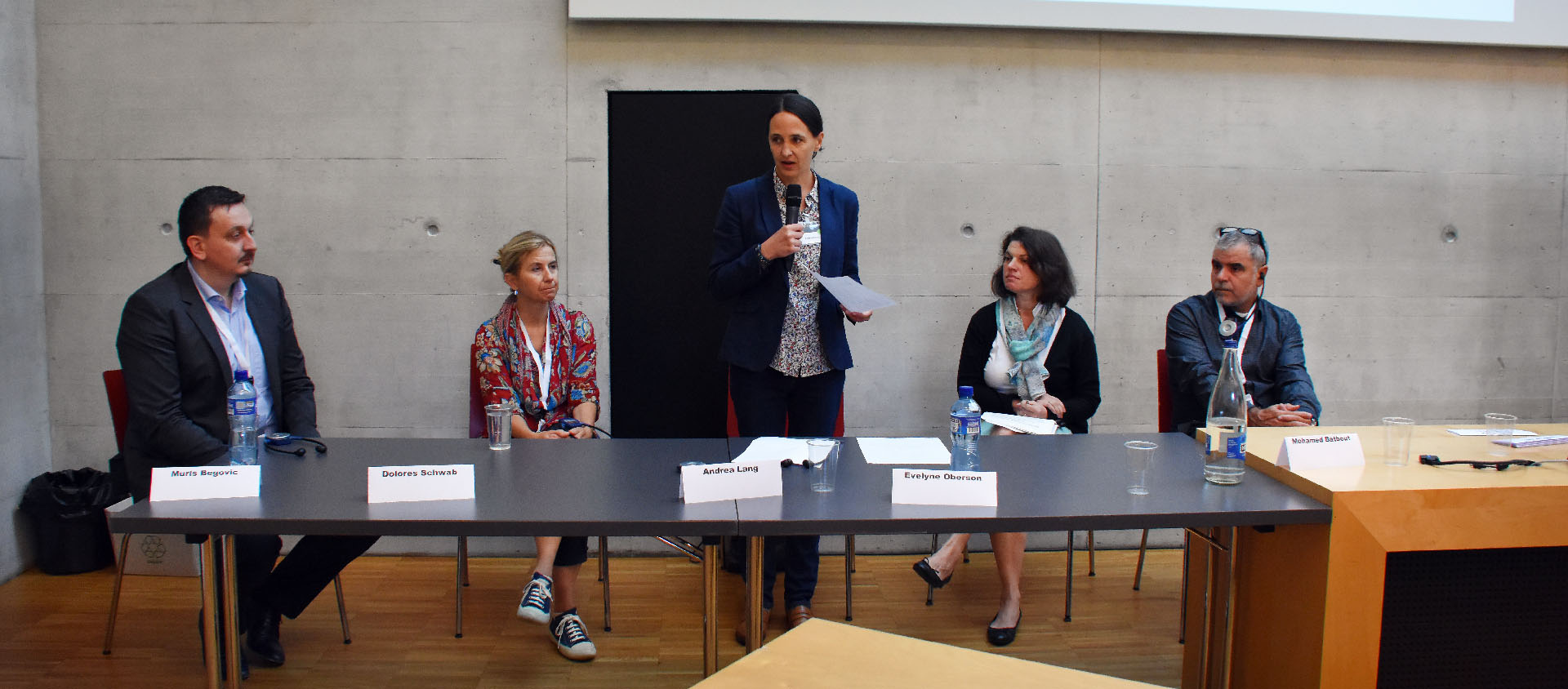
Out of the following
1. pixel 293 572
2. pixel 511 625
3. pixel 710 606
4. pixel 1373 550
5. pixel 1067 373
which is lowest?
pixel 511 625

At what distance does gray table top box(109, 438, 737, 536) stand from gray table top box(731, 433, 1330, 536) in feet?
0.52

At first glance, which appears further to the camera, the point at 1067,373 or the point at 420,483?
the point at 1067,373

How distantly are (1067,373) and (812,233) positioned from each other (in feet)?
3.33

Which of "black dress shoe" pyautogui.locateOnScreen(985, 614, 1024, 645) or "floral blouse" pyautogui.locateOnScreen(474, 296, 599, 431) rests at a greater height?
"floral blouse" pyautogui.locateOnScreen(474, 296, 599, 431)

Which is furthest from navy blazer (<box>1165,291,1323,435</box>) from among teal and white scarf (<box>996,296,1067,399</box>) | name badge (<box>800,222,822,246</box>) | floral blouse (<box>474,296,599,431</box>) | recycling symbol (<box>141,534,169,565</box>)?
recycling symbol (<box>141,534,169,565</box>)

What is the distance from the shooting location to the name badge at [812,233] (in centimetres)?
285

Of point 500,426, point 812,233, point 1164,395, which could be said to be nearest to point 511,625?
point 500,426

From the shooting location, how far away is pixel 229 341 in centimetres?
267

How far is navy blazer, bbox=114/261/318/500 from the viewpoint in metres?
2.47

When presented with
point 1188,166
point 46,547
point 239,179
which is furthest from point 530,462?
point 1188,166

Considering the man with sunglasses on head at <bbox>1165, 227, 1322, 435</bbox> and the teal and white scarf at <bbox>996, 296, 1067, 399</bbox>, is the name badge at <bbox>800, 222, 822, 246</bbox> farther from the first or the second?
the man with sunglasses on head at <bbox>1165, 227, 1322, 435</bbox>

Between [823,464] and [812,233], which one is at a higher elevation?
[812,233]

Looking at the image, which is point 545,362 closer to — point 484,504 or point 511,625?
point 511,625

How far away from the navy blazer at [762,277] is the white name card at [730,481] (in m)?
0.85
